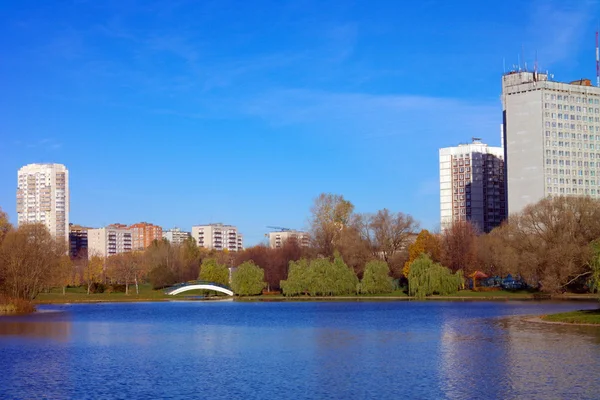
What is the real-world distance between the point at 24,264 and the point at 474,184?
131503 millimetres

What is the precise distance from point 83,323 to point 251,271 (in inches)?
1752

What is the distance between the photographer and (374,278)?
90562 millimetres

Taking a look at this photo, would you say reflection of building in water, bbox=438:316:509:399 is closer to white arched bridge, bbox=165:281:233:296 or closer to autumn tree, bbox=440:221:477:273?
autumn tree, bbox=440:221:477:273

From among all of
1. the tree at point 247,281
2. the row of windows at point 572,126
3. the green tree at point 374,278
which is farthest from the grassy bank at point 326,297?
the row of windows at point 572,126

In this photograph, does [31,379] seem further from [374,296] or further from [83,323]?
[374,296]

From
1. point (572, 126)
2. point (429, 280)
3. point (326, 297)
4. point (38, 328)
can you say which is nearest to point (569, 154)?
point (572, 126)

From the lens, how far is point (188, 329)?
47312 millimetres

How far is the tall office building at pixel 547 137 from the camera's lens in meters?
141

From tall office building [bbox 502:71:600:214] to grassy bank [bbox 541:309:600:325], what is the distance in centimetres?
9650

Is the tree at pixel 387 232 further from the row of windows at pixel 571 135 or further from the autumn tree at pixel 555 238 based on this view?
the row of windows at pixel 571 135

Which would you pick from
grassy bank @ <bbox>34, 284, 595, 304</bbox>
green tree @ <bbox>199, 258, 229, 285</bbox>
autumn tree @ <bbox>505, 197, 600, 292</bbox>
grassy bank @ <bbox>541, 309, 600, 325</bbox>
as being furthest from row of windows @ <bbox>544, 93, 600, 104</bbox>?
grassy bank @ <bbox>541, 309, 600, 325</bbox>

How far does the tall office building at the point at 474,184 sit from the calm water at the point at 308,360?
134637mm

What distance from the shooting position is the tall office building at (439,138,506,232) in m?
182

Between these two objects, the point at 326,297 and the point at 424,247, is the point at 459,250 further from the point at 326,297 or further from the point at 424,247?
the point at 326,297
